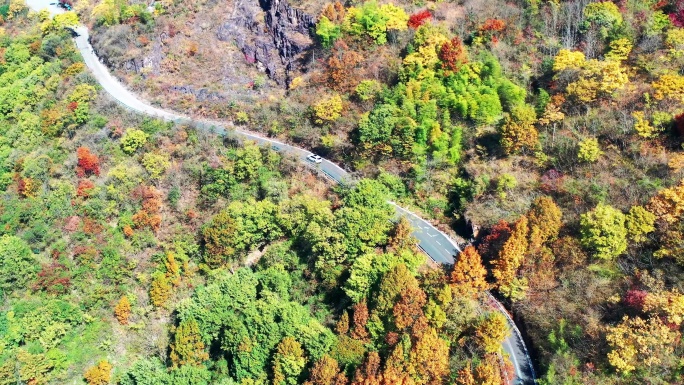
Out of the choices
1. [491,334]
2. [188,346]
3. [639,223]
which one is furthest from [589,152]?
[188,346]

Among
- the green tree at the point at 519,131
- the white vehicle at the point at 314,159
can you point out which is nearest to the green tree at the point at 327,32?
the white vehicle at the point at 314,159

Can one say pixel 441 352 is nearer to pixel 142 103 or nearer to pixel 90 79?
pixel 142 103

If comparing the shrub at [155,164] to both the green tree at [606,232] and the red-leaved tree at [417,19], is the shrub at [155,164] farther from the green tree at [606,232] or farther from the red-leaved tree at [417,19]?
the green tree at [606,232]

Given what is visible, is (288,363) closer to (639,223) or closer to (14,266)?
(639,223)

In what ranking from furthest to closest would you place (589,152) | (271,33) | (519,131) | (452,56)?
(271,33) < (452,56) < (519,131) < (589,152)

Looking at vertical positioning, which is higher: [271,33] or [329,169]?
[271,33]

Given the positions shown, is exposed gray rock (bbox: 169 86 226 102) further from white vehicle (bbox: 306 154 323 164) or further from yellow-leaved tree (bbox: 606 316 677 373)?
yellow-leaved tree (bbox: 606 316 677 373)

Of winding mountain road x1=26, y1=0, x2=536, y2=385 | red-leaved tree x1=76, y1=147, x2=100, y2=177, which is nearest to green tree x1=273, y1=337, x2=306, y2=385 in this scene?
winding mountain road x1=26, y1=0, x2=536, y2=385

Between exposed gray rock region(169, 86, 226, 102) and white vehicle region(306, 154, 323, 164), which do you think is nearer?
white vehicle region(306, 154, 323, 164)
